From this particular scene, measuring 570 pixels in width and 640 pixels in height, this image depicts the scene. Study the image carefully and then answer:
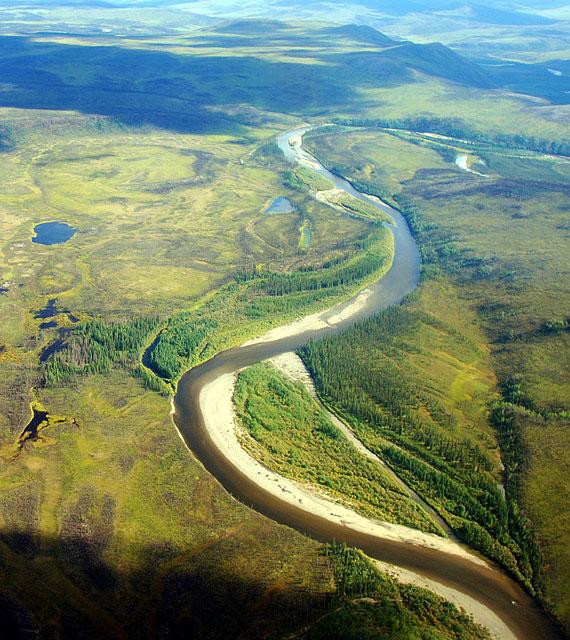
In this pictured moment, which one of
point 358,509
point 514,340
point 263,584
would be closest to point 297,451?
point 358,509

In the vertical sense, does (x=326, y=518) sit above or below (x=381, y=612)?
below

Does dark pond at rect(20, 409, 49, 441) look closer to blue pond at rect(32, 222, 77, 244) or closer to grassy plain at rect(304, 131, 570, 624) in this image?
grassy plain at rect(304, 131, 570, 624)

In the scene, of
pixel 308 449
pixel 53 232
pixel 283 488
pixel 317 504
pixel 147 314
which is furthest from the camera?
pixel 53 232

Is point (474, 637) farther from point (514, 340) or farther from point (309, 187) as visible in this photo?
point (309, 187)

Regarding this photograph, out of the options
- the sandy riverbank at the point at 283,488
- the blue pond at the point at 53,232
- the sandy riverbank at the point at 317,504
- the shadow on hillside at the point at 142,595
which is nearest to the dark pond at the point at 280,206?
the blue pond at the point at 53,232

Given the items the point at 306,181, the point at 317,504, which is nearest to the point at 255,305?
the point at 317,504

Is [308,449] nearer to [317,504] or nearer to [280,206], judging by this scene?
[317,504]

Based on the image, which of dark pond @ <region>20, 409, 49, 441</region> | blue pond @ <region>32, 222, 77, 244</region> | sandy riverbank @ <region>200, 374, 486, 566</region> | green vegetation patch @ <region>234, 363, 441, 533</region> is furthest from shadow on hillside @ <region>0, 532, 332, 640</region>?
blue pond @ <region>32, 222, 77, 244</region>
